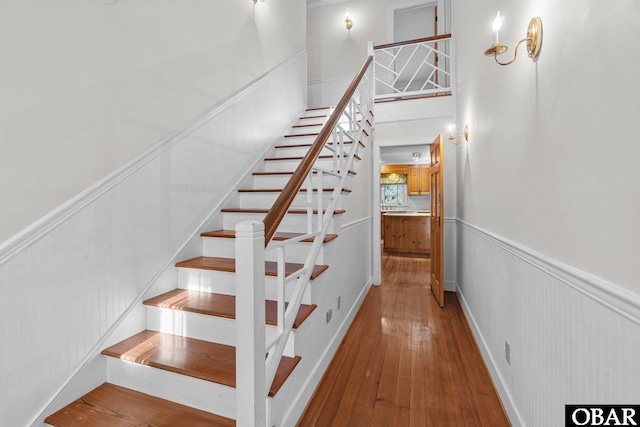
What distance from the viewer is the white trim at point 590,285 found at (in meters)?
0.76

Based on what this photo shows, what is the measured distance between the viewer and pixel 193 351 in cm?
158

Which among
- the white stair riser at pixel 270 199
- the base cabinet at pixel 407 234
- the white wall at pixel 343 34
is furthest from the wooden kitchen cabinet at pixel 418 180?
the white stair riser at pixel 270 199

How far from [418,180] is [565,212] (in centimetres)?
761

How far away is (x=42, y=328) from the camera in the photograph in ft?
4.30

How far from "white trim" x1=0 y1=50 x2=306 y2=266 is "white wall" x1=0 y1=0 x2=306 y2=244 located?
3cm

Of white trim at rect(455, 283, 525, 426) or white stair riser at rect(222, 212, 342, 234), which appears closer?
white trim at rect(455, 283, 525, 426)

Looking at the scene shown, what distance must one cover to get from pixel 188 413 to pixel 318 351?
2.83 ft

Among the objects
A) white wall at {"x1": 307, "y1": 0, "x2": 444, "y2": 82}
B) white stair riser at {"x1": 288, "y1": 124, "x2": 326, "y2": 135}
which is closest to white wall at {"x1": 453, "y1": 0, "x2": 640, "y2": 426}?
white stair riser at {"x1": 288, "y1": 124, "x2": 326, "y2": 135}

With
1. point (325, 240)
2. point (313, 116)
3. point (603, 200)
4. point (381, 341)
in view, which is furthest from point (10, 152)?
point (313, 116)

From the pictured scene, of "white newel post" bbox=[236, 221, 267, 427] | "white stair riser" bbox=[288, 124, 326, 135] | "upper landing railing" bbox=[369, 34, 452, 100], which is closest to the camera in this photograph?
"white newel post" bbox=[236, 221, 267, 427]

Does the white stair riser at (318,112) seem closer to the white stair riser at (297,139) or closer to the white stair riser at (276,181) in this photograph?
the white stair riser at (297,139)

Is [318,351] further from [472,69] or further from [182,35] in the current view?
[472,69]

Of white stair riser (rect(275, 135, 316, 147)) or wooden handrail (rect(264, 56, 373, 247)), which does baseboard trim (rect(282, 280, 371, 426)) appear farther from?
white stair riser (rect(275, 135, 316, 147))

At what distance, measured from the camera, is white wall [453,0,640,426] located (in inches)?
31.5
